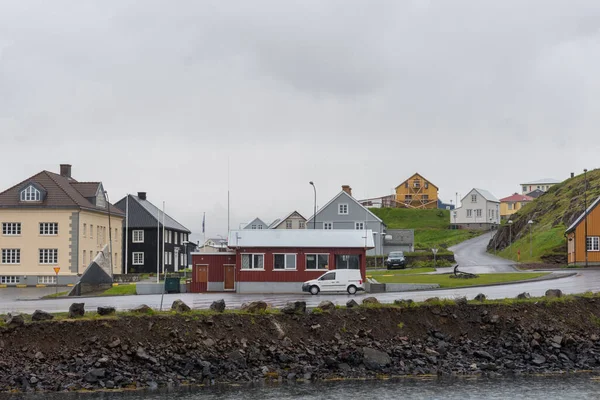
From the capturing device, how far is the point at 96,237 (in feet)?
293

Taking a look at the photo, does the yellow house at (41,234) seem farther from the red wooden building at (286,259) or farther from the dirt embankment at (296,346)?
the dirt embankment at (296,346)

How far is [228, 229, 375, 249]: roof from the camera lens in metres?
60.2

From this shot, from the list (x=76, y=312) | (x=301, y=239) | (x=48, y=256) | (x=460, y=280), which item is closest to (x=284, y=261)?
(x=301, y=239)

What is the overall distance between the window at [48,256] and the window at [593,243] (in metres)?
49.7

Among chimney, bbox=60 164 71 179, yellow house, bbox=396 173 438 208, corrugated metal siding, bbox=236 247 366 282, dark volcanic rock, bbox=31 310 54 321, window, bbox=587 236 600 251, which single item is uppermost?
yellow house, bbox=396 173 438 208

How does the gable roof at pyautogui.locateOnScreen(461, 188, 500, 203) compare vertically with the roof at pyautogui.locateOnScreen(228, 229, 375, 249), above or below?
above

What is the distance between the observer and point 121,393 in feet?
95.8

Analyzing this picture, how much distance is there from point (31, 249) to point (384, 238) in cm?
4378

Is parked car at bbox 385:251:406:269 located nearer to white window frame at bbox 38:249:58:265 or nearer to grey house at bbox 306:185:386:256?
grey house at bbox 306:185:386:256

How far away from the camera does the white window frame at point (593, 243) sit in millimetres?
77894

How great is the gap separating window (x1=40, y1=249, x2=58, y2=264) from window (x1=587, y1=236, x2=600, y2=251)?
49719 millimetres

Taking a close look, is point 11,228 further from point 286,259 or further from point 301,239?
point 301,239

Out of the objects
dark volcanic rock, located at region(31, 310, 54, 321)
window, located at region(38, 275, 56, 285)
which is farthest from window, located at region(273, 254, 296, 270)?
window, located at region(38, 275, 56, 285)

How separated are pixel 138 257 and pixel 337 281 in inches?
1978
